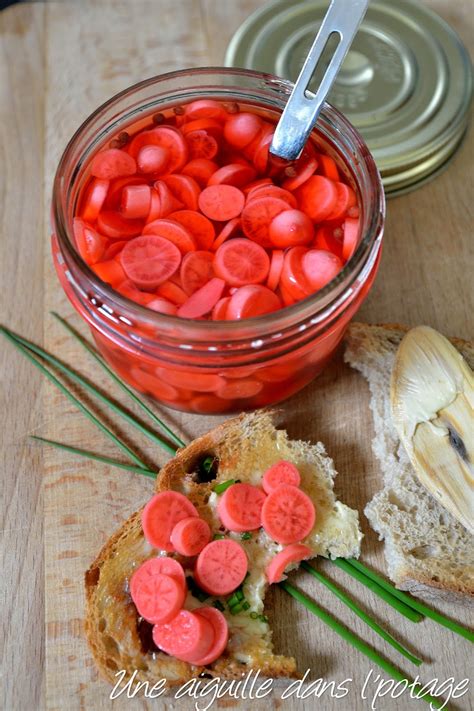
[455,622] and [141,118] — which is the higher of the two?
[141,118]

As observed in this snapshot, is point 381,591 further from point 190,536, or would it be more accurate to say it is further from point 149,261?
point 149,261

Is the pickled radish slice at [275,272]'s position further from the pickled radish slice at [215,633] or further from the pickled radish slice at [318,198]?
the pickled radish slice at [215,633]

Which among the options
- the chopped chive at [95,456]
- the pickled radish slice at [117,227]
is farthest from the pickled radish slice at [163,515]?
the pickled radish slice at [117,227]

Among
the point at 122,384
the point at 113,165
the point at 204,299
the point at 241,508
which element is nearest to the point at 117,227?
the point at 113,165

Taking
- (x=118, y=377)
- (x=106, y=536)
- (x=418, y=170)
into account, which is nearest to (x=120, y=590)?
(x=106, y=536)

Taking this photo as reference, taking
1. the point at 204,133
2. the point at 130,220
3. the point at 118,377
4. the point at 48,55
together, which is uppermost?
the point at 204,133

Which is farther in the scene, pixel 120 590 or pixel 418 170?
pixel 418 170

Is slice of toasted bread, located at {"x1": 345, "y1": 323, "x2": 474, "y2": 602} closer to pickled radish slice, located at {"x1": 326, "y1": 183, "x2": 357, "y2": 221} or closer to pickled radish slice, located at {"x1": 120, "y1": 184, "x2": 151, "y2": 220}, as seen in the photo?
pickled radish slice, located at {"x1": 326, "y1": 183, "x2": 357, "y2": 221}

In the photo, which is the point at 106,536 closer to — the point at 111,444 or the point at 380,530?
the point at 111,444
